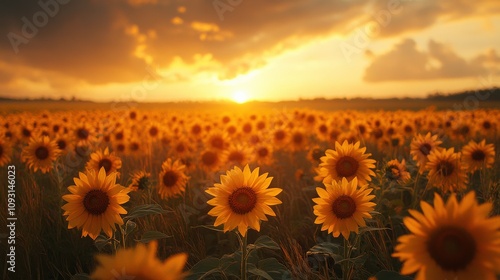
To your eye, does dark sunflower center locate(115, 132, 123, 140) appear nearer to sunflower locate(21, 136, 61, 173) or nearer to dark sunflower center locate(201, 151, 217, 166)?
dark sunflower center locate(201, 151, 217, 166)

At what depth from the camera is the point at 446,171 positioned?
4.49 m

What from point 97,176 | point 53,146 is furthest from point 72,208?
point 53,146

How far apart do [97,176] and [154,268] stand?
71.7 inches

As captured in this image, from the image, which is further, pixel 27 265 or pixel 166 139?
pixel 166 139

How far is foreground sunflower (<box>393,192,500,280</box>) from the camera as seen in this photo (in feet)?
5.50

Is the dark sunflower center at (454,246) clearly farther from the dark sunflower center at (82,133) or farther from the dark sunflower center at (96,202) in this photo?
the dark sunflower center at (82,133)

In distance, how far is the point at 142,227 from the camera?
408 cm

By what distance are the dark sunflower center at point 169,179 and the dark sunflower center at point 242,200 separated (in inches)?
105

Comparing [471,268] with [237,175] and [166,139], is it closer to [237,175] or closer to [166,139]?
[237,175]

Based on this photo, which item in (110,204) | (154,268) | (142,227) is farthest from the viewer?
(142,227)

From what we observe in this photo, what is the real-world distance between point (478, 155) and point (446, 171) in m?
1.50

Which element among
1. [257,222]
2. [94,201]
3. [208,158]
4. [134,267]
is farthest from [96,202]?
[208,158]

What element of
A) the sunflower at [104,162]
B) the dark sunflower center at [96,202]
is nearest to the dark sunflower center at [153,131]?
the sunflower at [104,162]

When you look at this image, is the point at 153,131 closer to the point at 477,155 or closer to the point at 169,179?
the point at 169,179
